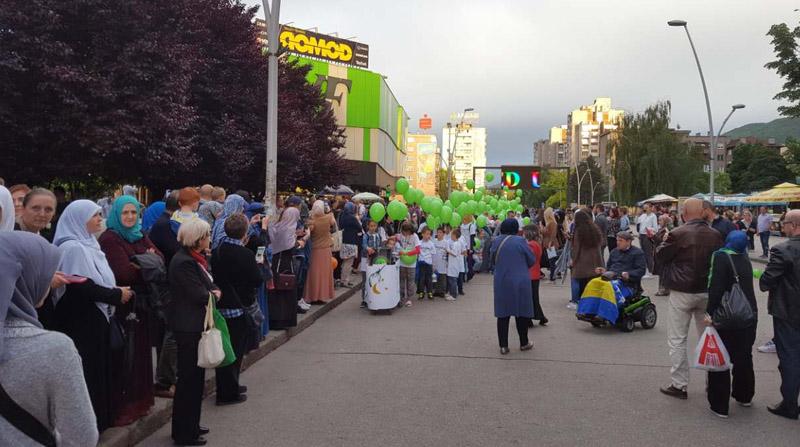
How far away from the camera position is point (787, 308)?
5543 millimetres

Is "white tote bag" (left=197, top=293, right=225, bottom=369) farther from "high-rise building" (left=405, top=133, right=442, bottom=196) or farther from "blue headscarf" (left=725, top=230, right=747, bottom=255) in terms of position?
"high-rise building" (left=405, top=133, right=442, bottom=196)

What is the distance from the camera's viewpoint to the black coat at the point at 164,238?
20.6 feet

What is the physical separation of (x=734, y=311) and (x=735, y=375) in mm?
739

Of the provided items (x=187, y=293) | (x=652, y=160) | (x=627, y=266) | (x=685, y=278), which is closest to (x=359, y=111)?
(x=652, y=160)

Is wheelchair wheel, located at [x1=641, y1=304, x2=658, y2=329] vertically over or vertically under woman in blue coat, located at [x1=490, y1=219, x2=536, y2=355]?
under

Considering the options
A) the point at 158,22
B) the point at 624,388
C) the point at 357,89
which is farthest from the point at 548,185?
the point at 624,388

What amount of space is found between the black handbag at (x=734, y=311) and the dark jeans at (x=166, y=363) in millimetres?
4976

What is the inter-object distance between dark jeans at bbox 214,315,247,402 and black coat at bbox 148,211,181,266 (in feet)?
3.68

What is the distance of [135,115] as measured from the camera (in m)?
15.6

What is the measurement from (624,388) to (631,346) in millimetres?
2279

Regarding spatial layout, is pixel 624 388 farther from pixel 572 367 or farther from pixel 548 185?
pixel 548 185

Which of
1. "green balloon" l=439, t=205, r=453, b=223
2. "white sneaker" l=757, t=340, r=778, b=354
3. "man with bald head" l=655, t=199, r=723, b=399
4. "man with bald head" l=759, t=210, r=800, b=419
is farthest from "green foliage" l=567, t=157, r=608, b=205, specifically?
"man with bald head" l=759, t=210, r=800, b=419

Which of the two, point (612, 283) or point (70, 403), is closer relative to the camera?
point (70, 403)

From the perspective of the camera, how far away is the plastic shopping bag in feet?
18.2
